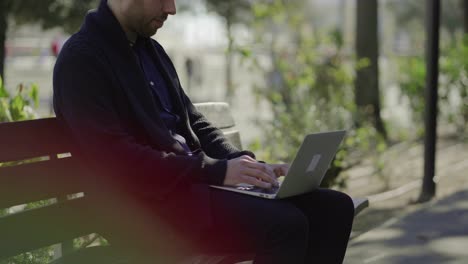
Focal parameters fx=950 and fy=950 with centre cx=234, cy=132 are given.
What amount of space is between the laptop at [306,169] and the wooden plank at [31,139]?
592 millimetres

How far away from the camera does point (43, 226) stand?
131 inches

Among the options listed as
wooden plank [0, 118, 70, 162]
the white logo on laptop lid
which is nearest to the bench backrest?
wooden plank [0, 118, 70, 162]

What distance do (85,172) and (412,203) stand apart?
14.0 feet

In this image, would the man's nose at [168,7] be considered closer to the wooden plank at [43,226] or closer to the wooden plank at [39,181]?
the wooden plank at [39,181]

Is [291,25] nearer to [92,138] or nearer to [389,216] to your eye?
[389,216]

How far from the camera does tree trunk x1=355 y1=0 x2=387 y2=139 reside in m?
12.1

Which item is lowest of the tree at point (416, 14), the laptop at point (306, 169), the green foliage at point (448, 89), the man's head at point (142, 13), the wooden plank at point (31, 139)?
the tree at point (416, 14)

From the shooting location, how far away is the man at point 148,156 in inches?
125

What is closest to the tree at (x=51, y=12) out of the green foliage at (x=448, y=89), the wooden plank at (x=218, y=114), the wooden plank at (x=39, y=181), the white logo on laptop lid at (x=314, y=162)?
the green foliage at (x=448, y=89)

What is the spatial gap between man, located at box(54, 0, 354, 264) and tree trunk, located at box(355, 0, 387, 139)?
8.78 metres

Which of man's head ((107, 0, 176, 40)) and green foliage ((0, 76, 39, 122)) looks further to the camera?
green foliage ((0, 76, 39, 122))

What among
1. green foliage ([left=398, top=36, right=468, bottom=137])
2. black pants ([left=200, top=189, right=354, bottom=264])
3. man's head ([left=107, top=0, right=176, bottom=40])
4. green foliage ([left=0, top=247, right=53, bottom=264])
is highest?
man's head ([left=107, top=0, right=176, bottom=40])

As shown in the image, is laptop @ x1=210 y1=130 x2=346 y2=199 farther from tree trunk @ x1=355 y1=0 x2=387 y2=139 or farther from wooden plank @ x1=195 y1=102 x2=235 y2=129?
tree trunk @ x1=355 y1=0 x2=387 y2=139

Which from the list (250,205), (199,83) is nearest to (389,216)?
(250,205)
